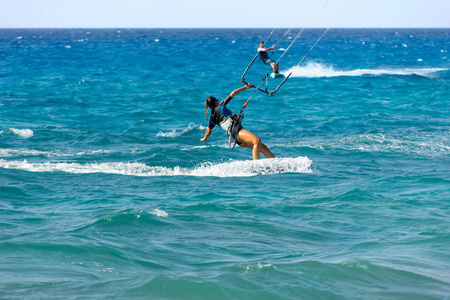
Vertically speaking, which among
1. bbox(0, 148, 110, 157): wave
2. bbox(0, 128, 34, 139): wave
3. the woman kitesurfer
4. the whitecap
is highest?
the woman kitesurfer

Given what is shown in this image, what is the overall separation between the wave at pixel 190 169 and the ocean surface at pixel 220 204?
0.17ft

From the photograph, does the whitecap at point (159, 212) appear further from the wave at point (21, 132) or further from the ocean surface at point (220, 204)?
the wave at point (21, 132)

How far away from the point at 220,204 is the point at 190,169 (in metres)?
4.75

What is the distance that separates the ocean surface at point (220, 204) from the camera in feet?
25.8

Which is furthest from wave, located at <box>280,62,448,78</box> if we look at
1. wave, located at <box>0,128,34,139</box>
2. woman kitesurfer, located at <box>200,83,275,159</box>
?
woman kitesurfer, located at <box>200,83,275,159</box>

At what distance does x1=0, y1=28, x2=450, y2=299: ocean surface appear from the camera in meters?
7.86

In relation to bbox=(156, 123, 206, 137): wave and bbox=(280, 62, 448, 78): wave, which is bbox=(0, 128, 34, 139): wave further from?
bbox=(280, 62, 448, 78): wave

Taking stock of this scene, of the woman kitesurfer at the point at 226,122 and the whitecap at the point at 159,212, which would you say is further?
the woman kitesurfer at the point at 226,122

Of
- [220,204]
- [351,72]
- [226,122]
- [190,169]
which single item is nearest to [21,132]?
[190,169]

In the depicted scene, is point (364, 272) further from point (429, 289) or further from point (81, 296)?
point (81, 296)

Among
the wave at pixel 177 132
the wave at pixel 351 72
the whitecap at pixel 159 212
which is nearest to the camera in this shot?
the whitecap at pixel 159 212

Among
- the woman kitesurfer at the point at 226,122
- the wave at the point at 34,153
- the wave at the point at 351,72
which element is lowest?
the wave at the point at 34,153

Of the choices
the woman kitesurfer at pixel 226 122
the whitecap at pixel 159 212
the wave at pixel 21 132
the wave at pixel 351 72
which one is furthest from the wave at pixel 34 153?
the wave at pixel 351 72

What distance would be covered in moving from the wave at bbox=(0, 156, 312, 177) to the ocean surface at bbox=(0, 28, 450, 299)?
5 centimetres
